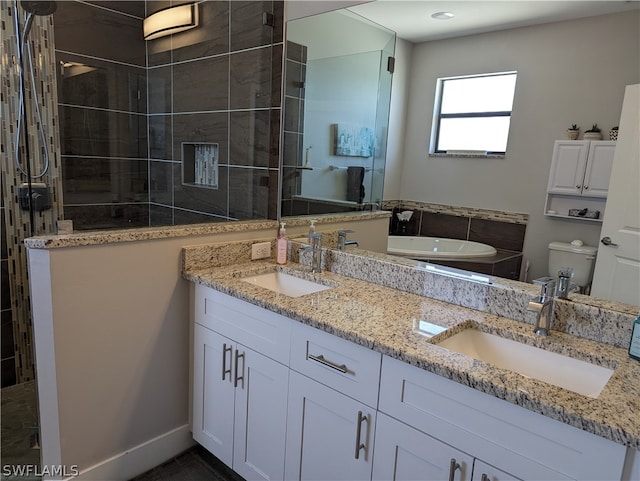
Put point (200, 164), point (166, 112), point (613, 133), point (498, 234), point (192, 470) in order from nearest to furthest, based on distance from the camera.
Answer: point (613, 133) → point (498, 234) → point (192, 470) → point (200, 164) → point (166, 112)

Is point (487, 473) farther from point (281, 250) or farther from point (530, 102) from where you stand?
point (281, 250)

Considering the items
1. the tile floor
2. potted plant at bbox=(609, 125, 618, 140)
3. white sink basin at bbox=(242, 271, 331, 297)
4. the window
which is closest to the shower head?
white sink basin at bbox=(242, 271, 331, 297)

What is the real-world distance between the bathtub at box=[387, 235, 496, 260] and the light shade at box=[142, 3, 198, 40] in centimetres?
184

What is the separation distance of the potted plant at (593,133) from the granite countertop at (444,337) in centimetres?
57

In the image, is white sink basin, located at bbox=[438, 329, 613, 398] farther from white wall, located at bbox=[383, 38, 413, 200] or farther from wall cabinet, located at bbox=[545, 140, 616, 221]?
white wall, located at bbox=[383, 38, 413, 200]

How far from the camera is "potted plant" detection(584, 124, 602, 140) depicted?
3.76ft

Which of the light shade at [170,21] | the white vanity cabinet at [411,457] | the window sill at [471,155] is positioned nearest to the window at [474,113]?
the window sill at [471,155]

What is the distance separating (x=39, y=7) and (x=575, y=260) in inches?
103

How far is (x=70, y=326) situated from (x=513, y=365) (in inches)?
59.4

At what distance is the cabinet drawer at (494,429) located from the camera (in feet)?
2.86

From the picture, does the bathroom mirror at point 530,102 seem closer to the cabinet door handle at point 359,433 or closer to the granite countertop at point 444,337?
the granite countertop at point 444,337

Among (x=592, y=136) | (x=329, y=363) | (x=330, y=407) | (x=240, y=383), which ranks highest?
(x=592, y=136)

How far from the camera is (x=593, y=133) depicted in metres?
1.16

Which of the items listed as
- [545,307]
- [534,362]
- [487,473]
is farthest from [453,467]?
[545,307]
